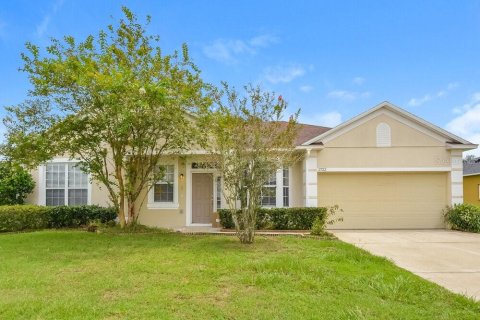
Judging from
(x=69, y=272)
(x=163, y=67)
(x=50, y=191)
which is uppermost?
(x=163, y=67)

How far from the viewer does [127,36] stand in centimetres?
1171

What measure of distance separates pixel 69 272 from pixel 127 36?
7.80 metres

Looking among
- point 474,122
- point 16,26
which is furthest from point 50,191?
point 474,122

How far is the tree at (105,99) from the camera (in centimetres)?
1008

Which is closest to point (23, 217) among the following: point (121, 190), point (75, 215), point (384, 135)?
point (75, 215)

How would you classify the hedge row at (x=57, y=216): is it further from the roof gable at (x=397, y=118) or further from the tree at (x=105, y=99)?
the roof gable at (x=397, y=118)

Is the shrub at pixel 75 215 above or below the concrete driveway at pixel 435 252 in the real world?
above

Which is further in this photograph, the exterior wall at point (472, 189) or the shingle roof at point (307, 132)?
the exterior wall at point (472, 189)

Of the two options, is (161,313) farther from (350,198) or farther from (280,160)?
(350,198)

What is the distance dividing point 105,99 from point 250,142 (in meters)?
4.23

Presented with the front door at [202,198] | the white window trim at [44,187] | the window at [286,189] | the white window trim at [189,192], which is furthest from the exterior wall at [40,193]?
the window at [286,189]

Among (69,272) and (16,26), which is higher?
(16,26)

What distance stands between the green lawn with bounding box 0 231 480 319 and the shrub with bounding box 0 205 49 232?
5.12 metres

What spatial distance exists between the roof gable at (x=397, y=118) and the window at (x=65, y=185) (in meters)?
9.66
